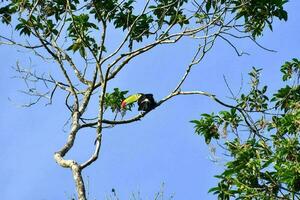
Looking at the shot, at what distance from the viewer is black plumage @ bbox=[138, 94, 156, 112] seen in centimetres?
860

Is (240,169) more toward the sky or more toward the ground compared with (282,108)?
more toward the ground

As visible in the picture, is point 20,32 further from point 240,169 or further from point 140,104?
point 240,169

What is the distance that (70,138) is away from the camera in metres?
7.69

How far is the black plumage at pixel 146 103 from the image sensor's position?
28.2 feet

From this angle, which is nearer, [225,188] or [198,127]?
[225,188]

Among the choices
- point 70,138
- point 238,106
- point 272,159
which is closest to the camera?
point 272,159

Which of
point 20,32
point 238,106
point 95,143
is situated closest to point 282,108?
point 238,106

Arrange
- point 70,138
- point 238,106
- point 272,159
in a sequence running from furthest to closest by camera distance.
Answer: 1. point 238,106
2. point 70,138
3. point 272,159

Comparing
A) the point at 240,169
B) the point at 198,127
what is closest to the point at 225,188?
the point at 240,169

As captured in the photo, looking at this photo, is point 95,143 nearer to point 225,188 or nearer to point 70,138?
point 70,138

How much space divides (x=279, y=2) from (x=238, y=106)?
5.21ft

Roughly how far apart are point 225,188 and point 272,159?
1.04 meters

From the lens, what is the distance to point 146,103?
870 centimetres

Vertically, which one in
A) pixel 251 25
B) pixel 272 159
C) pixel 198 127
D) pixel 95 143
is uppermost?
pixel 251 25
